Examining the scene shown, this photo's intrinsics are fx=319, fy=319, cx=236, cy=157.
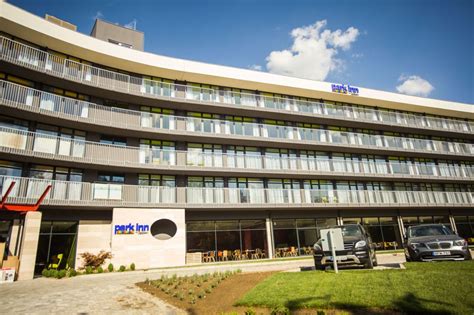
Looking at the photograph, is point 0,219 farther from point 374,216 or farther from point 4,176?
point 374,216

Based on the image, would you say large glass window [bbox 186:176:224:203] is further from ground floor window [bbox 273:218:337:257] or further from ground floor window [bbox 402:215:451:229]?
ground floor window [bbox 402:215:451:229]

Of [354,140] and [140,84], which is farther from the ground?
[140,84]

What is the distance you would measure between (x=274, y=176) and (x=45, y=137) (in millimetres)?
17204

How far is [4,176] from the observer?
60.0 feet

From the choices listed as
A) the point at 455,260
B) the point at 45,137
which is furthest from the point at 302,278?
the point at 45,137

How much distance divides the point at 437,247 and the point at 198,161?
16903 mm

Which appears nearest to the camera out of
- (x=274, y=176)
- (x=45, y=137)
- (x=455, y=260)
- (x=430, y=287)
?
(x=430, y=287)

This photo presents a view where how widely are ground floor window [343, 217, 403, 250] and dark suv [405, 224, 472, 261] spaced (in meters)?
16.7

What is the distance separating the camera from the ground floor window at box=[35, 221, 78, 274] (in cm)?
1986

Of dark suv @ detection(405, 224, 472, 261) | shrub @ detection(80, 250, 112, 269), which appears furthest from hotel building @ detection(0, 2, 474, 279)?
dark suv @ detection(405, 224, 472, 261)

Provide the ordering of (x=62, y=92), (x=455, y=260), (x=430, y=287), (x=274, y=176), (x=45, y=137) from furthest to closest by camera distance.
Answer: (x=274, y=176), (x=62, y=92), (x=45, y=137), (x=455, y=260), (x=430, y=287)

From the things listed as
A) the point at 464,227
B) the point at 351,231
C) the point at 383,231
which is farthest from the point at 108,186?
the point at 464,227

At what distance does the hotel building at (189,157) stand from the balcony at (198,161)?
0.10 meters

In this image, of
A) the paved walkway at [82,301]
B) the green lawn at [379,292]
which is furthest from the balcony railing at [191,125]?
the green lawn at [379,292]
